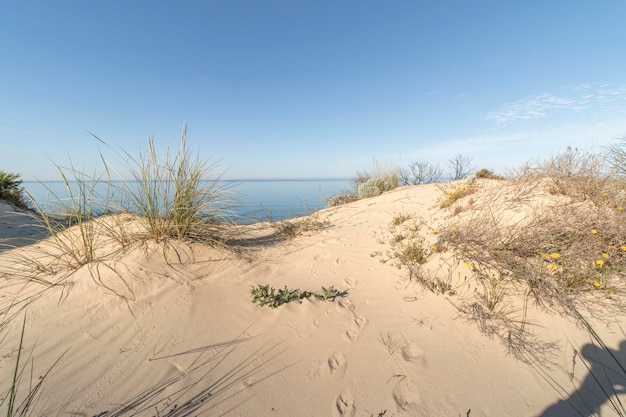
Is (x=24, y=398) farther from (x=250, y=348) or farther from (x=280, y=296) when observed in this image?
(x=280, y=296)

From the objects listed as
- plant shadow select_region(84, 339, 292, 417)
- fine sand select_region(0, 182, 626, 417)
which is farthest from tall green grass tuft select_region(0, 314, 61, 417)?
plant shadow select_region(84, 339, 292, 417)

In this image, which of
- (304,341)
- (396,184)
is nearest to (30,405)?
(304,341)

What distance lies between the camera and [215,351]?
71.6 inches

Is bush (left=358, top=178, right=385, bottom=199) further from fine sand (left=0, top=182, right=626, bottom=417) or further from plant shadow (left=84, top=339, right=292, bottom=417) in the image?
plant shadow (left=84, top=339, right=292, bottom=417)

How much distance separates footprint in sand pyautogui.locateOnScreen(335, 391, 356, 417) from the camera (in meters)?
1.43

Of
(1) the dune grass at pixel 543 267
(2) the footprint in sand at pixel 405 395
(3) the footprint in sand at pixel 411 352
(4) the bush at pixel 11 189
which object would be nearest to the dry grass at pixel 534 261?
(1) the dune grass at pixel 543 267

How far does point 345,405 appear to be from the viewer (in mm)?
1475

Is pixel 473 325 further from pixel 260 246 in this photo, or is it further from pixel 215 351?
pixel 260 246

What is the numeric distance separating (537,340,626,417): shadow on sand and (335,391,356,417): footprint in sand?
1.15 metres

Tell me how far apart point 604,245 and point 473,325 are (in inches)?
71.5

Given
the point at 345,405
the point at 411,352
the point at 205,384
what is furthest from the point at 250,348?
the point at 411,352

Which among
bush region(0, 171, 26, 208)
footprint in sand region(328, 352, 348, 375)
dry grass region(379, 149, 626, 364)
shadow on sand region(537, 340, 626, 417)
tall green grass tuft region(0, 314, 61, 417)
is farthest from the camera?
bush region(0, 171, 26, 208)

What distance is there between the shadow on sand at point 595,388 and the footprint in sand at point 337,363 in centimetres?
121

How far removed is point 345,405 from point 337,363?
30 cm
